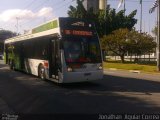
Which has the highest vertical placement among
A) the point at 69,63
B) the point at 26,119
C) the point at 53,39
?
the point at 53,39

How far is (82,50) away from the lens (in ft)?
56.4

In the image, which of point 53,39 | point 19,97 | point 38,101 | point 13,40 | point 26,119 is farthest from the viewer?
point 13,40

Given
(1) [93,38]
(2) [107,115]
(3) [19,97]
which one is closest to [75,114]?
(2) [107,115]

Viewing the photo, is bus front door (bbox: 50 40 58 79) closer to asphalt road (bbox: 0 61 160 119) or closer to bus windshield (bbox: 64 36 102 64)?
asphalt road (bbox: 0 61 160 119)

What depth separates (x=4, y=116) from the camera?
10406 millimetres

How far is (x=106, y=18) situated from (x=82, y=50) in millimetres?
41439

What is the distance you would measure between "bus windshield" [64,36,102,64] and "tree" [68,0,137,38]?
131 ft

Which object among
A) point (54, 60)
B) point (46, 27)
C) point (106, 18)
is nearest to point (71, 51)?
point (54, 60)

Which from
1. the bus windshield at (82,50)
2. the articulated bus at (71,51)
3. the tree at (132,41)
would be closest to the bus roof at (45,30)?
the articulated bus at (71,51)

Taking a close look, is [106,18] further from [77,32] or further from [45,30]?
[77,32]

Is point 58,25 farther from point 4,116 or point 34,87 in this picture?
point 4,116

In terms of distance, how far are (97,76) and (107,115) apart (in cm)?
717

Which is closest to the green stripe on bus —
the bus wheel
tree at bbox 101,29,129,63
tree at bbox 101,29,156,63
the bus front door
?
the bus front door

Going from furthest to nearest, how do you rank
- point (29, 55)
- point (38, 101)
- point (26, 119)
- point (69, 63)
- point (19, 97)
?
point (29, 55)
point (69, 63)
point (19, 97)
point (38, 101)
point (26, 119)
